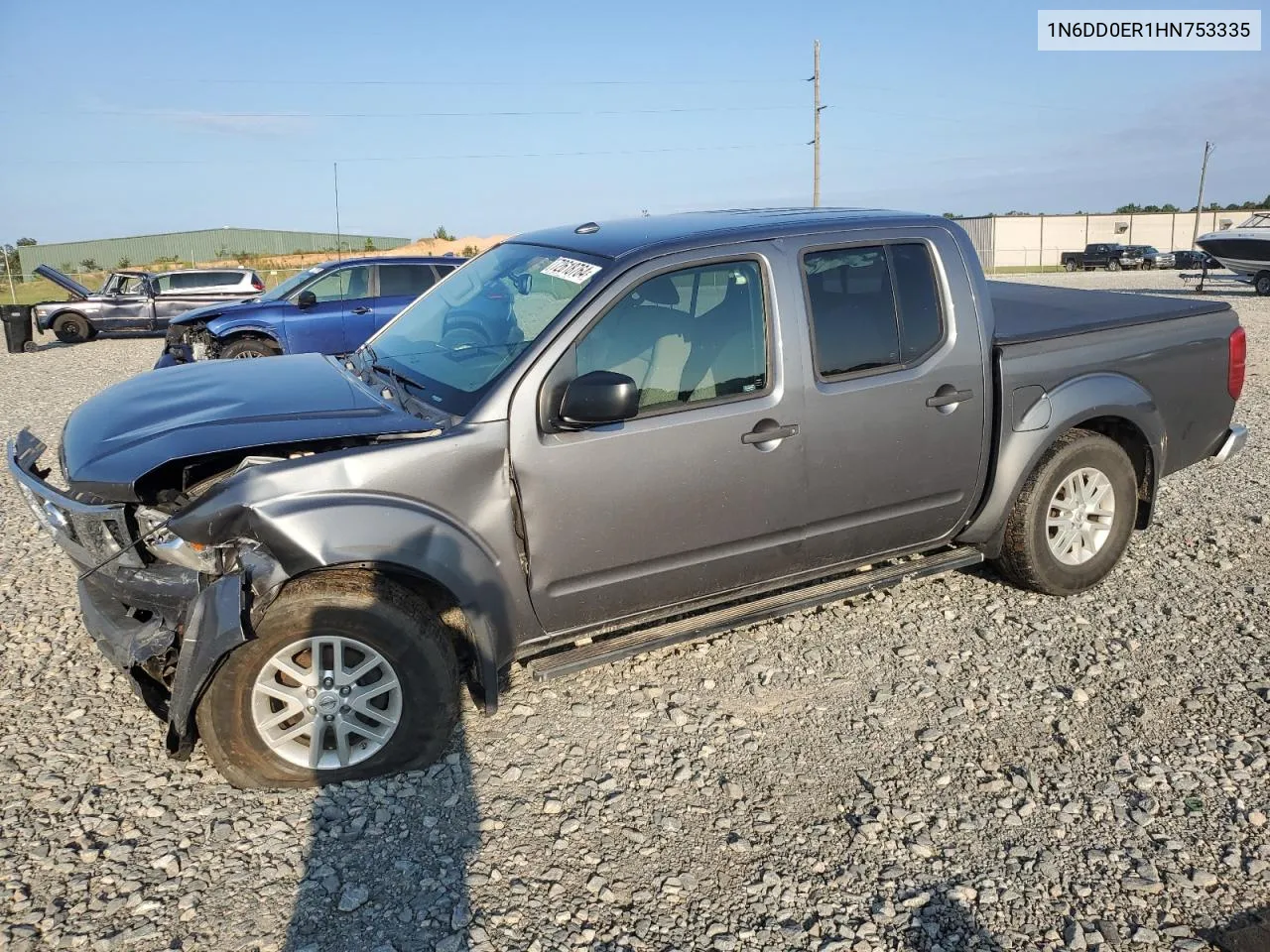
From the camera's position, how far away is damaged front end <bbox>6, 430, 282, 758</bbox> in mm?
3074

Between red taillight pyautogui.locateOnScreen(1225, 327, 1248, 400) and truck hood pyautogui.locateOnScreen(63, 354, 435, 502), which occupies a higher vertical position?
truck hood pyautogui.locateOnScreen(63, 354, 435, 502)

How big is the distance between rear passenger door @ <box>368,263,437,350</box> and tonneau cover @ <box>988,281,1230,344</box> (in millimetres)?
8400

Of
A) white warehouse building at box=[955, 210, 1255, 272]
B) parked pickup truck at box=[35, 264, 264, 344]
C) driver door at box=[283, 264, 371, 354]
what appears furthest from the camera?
white warehouse building at box=[955, 210, 1255, 272]

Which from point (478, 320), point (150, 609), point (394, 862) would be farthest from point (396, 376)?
point (394, 862)

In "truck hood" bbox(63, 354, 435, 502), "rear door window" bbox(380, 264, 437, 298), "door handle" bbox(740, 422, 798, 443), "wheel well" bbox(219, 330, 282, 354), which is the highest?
"rear door window" bbox(380, 264, 437, 298)

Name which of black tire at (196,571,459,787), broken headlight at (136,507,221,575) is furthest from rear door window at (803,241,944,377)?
broken headlight at (136,507,221,575)

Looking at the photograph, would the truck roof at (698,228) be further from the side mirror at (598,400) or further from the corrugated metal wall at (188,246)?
the corrugated metal wall at (188,246)

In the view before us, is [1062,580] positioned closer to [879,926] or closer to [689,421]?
[689,421]

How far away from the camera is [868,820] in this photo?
319 centimetres

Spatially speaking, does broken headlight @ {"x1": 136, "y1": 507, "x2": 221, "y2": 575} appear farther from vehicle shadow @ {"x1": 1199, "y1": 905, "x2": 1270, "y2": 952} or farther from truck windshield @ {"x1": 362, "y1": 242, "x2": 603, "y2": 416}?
vehicle shadow @ {"x1": 1199, "y1": 905, "x2": 1270, "y2": 952}

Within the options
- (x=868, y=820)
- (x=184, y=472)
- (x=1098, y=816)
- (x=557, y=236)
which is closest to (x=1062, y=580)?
(x=1098, y=816)

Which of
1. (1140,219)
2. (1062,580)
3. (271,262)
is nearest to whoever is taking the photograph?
(1062,580)

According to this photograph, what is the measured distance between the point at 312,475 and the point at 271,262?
156 feet

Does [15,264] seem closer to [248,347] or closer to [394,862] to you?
[248,347]
